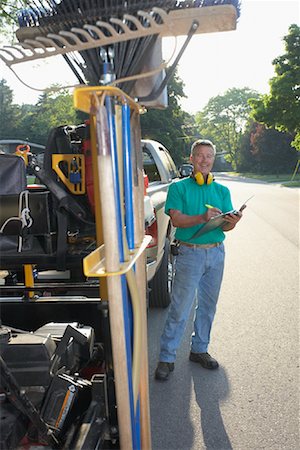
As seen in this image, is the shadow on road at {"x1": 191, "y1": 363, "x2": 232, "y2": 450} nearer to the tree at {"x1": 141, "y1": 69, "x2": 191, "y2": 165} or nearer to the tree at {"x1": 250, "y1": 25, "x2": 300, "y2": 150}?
the tree at {"x1": 250, "y1": 25, "x2": 300, "y2": 150}

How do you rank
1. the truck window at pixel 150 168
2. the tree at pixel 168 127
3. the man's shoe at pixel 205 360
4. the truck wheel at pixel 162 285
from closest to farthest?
the man's shoe at pixel 205 360
the truck wheel at pixel 162 285
the truck window at pixel 150 168
the tree at pixel 168 127

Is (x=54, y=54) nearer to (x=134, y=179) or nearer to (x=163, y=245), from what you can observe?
(x=134, y=179)

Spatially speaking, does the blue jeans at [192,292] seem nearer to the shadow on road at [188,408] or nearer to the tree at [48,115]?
the shadow on road at [188,408]

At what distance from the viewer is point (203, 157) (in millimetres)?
4184

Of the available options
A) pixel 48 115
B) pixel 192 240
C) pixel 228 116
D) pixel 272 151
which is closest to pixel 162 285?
pixel 192 240

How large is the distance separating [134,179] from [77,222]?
147cm

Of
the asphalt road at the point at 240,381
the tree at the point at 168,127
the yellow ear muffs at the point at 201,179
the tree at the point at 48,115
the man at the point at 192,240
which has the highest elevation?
the tree at the point at 48,115

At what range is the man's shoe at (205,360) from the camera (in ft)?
14.8

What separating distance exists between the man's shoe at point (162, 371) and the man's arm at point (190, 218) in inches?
49.8

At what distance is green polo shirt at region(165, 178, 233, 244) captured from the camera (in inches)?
168

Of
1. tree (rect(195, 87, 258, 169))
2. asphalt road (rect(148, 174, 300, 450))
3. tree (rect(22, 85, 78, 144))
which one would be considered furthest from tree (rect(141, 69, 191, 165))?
tree (rect(195, 87, 258, 169))

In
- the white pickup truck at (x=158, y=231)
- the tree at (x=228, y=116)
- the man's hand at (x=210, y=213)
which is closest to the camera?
the man's hand at (x=210, y=213)

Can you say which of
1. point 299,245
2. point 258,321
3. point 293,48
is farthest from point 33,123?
point 258,321

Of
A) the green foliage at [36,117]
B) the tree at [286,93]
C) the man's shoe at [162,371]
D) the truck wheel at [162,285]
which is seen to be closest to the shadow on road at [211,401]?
the man's shoe at [162,371]
